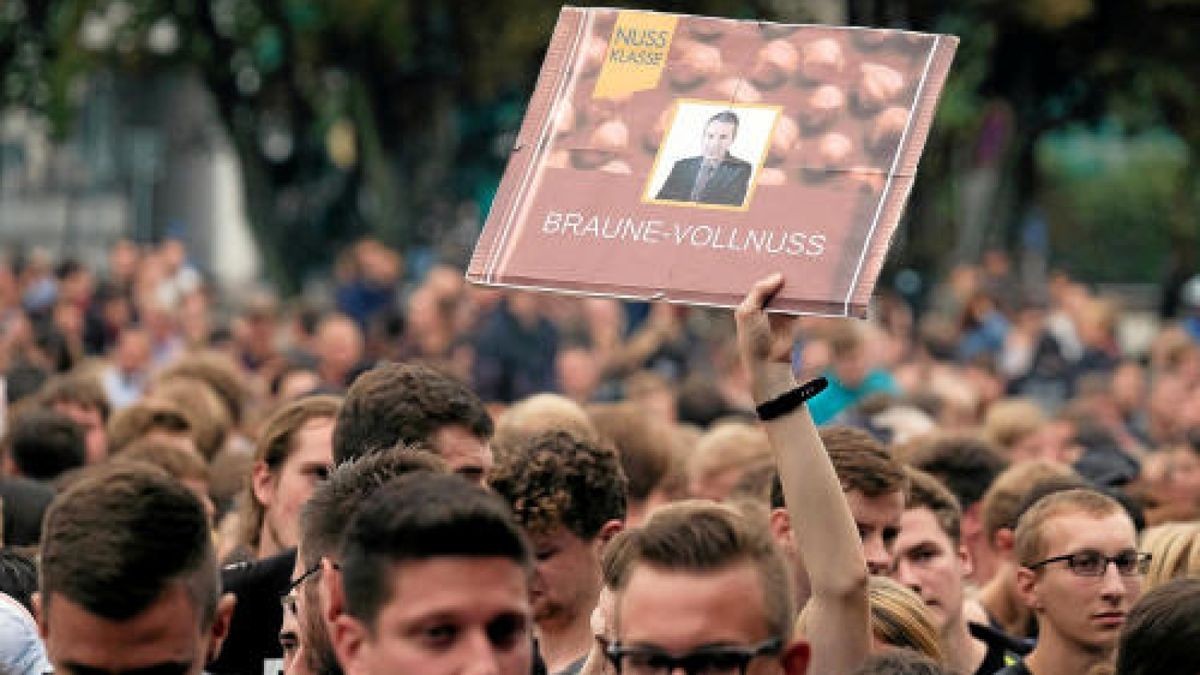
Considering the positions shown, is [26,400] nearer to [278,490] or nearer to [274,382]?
[274,382]

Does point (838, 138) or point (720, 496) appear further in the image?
point (720, 496)

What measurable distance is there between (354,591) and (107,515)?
497 mm

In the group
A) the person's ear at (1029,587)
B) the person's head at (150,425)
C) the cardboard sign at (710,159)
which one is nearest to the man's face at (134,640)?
the cardboard sign at (710,159)

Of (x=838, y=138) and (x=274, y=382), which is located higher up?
(x=838, y=138)

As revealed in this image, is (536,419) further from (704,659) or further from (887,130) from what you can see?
(704,659)

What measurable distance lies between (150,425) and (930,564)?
12.8 ft

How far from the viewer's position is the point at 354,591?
5266 mm

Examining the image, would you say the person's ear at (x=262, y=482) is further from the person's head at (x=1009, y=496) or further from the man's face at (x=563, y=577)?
the person's head at (x=1009, y=496)

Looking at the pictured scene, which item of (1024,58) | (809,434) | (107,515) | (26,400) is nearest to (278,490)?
(809,434)

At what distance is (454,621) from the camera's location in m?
5.09

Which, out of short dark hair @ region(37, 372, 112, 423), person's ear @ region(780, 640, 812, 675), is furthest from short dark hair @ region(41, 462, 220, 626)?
short dark hair @ region(37, 372, 112, 423)

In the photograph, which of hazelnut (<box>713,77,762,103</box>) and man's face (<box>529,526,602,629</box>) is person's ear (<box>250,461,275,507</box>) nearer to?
man's face (<box>529,526,602,629</box>)

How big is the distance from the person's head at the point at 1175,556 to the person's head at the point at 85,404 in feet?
20.1

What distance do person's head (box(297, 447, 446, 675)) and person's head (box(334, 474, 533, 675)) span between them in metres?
0.70
